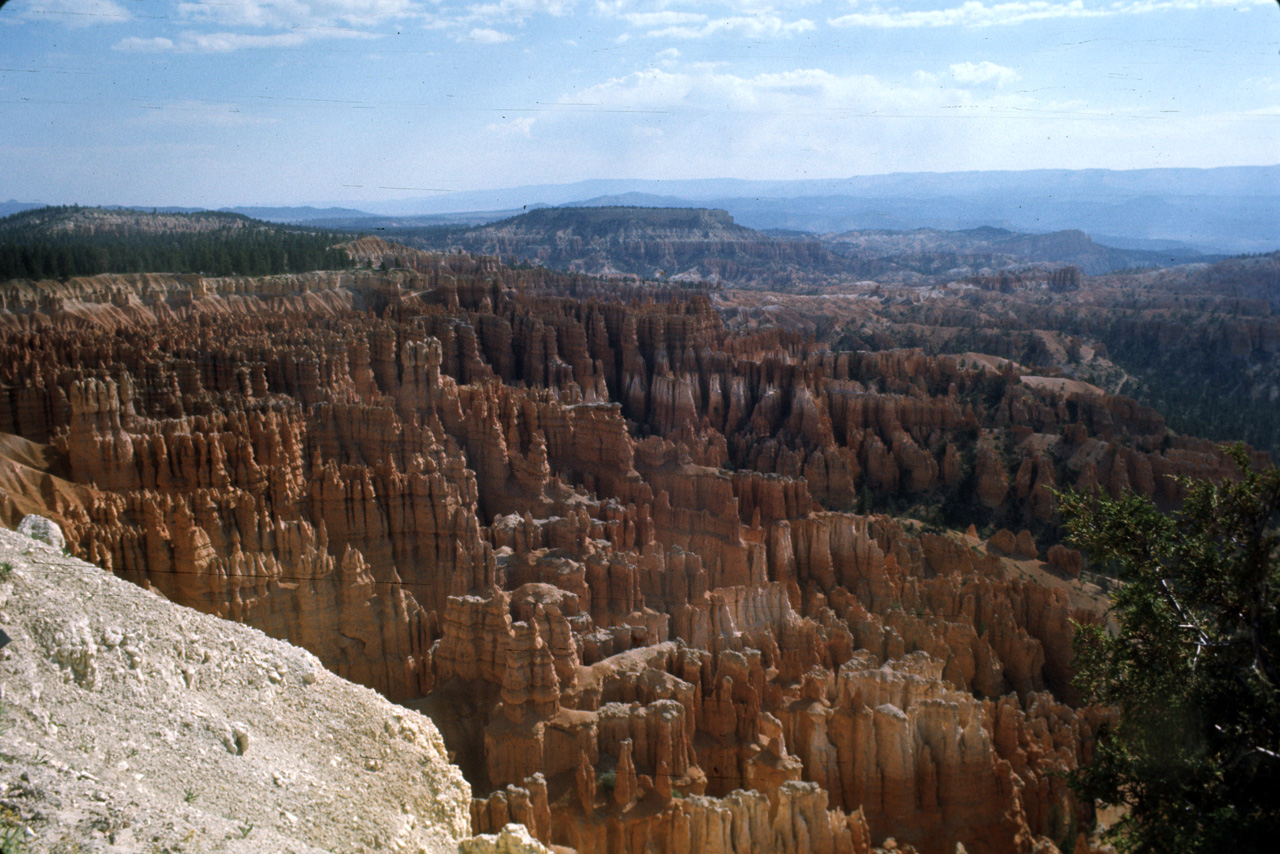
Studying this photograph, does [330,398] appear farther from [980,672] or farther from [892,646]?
[980,672]

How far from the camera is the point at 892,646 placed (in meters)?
20.3

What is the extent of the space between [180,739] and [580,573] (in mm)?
13289

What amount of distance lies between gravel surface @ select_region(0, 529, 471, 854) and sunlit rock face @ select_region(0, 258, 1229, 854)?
3.41 meters

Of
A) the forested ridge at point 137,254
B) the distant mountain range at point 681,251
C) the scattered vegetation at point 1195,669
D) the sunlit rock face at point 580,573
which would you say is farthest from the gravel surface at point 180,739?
the distant mountain range at point 681,251

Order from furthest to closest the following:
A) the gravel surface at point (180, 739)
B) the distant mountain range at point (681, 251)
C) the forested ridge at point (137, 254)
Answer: the distant mountain range at point (681, 251) < the forested ridge at point (137, 254) < the gravel surface at point (180, 739)

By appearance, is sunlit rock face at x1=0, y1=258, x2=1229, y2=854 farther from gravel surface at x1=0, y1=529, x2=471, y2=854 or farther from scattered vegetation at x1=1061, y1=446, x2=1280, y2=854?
gravel surface at x1=0, y1=529, x2=471, y2=854

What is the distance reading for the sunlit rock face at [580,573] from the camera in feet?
48.8

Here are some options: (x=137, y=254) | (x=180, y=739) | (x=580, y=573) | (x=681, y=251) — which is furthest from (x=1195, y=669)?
(x=681, y=251)

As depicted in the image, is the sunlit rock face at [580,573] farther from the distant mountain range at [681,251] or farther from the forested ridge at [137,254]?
the distant mountain range at [681,251]

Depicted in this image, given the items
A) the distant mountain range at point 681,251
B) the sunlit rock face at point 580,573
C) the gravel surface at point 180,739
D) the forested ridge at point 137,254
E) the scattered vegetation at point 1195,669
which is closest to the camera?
the gravel surface at point 180,739

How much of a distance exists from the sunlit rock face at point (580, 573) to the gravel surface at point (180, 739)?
3406mm

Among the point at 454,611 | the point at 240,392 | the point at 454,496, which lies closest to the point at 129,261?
the point at 240,392

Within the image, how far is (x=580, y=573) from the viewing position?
814 inches

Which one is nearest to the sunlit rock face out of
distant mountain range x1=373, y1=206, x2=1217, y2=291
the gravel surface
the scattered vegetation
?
the scattered vegetation
